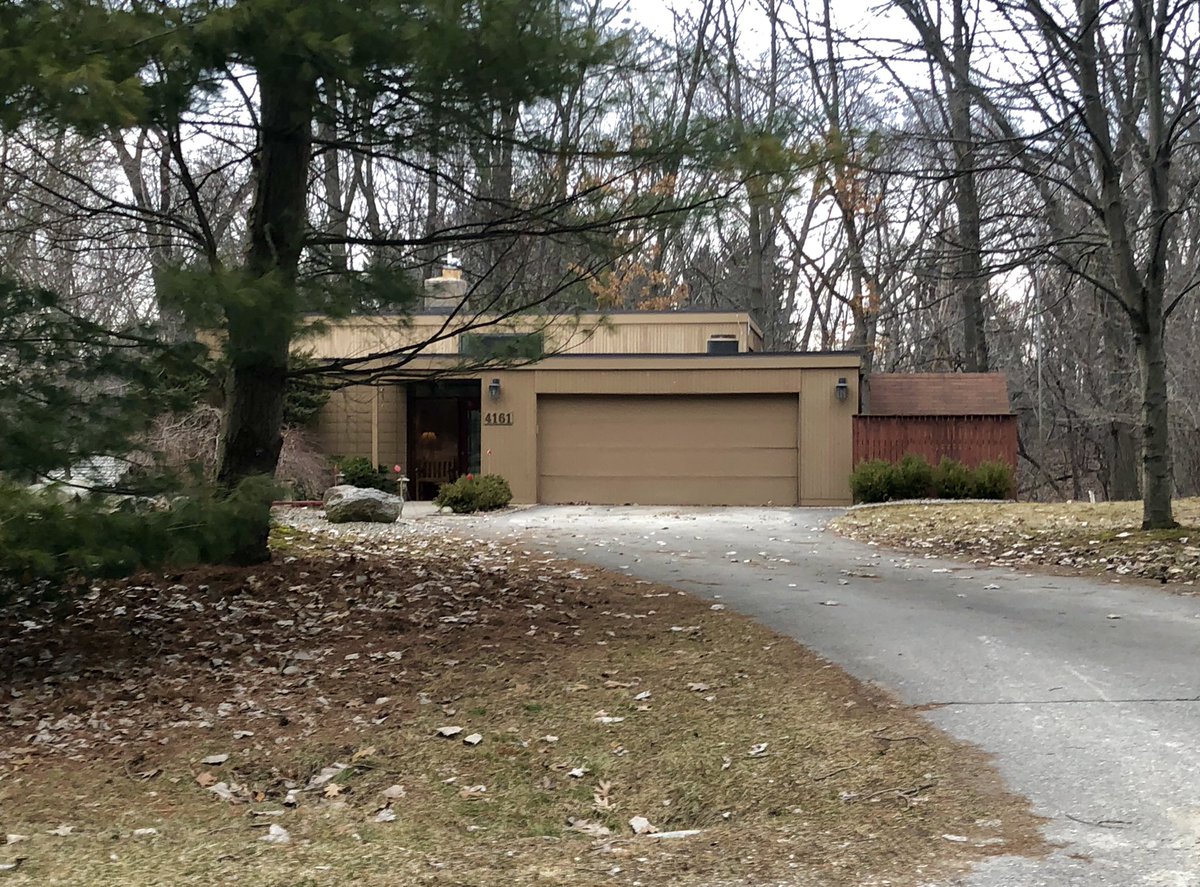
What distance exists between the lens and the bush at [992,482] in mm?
18109

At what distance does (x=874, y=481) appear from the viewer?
18359 millimetres

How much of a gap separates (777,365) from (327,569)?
12.7 metres

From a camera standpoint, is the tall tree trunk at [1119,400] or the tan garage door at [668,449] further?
the tall tree trunk at [1119,400]

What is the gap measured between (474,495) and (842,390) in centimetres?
728

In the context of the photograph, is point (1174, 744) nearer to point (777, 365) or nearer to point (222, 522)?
point (222, 522)

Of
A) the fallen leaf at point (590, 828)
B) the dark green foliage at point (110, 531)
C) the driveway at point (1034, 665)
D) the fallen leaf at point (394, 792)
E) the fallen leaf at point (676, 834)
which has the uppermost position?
the dark green foliage at point (110, 531)

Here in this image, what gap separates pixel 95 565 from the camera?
5664mm

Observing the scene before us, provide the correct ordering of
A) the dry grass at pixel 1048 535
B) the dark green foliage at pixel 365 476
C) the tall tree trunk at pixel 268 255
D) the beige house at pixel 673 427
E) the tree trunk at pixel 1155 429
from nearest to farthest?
1. the tall tree trunk at pixel 268 255
2. the dry grass at pixel 1048 535
3. the tree trunk at pixel 1155 429
4. the beige house at pixel 673 427
5. the dark green foliage at pixel 365 476

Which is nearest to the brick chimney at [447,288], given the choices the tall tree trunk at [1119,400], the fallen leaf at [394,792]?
the fallen leaf at [394,792]

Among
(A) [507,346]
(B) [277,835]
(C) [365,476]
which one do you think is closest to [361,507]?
(C) [365,476]

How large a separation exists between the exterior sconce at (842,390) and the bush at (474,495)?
21.6ft

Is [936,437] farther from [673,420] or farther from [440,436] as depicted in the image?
[440,436]

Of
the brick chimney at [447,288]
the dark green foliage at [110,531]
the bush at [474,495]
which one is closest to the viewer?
the dark green foliage at [110,531]

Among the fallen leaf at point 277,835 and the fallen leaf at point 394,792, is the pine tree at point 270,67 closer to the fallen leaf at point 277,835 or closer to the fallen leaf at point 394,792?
the fallen leaf at point 394,792
